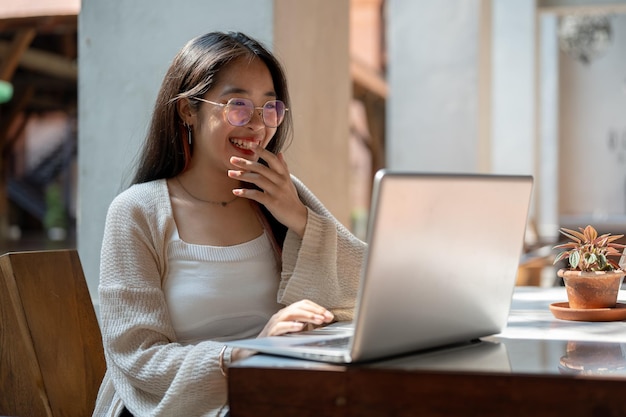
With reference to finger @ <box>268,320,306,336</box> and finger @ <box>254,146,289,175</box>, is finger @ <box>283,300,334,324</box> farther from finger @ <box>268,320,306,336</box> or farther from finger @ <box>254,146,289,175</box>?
finger @ <box>254,146,289,175</box>

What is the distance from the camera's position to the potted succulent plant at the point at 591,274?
1868mm

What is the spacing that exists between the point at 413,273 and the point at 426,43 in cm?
585

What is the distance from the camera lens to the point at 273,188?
6.49 feet

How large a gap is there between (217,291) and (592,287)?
0.76m


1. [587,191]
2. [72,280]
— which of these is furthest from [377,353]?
[587,191]

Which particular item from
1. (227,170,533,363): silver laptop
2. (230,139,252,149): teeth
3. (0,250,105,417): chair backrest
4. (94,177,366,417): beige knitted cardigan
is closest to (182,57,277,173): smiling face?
(230,139,252,149): teeth

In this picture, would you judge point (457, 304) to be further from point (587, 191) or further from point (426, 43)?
point (587, 191)

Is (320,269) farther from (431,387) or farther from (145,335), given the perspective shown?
→ (431,387)

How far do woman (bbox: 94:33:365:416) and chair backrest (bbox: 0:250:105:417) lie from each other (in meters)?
0.21

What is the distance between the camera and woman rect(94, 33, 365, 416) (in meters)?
1.81

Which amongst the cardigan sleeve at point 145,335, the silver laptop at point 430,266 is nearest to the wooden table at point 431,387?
the silver laptop at point 430,266

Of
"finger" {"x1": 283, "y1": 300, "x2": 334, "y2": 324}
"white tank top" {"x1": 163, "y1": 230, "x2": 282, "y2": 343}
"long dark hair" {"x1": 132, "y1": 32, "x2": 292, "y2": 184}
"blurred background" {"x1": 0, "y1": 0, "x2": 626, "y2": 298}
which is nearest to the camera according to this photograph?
"finger" {"x1": 283, "y1": 300, "x2": 334, "y2": 324}

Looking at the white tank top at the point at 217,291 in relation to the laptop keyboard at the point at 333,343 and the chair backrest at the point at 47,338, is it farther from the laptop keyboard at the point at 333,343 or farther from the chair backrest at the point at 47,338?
the laptop keyboard at the point at 333,343

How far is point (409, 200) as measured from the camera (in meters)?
1.24
